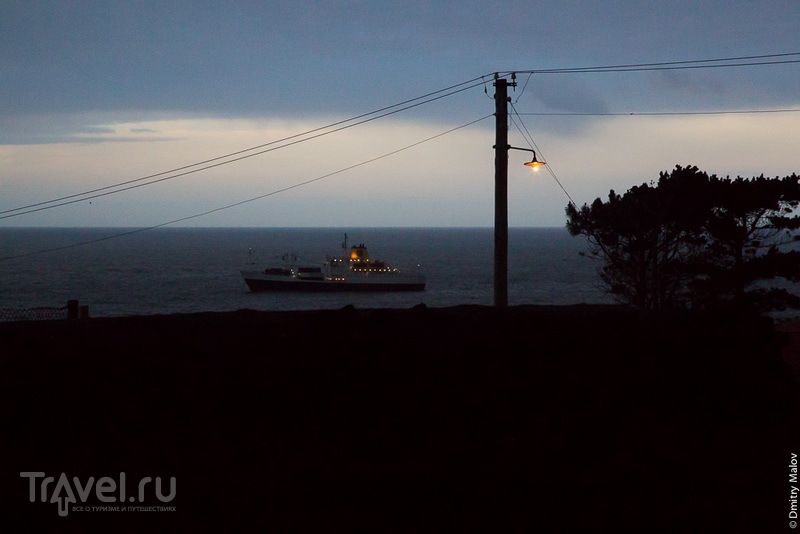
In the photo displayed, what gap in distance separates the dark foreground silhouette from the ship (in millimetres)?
74156

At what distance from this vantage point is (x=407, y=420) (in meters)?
7.84

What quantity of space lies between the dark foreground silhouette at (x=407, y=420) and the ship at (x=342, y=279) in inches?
2920

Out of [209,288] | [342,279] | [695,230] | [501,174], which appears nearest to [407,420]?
[501,174]

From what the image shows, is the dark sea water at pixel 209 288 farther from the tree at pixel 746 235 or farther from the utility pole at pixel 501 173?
the utility pole at pixel 501 173

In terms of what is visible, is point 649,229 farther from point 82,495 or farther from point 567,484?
point 82,495

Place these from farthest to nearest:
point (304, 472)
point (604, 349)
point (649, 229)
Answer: point (649, 229), point (604, 349), point (304, 472)

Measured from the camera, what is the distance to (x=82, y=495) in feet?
20.5

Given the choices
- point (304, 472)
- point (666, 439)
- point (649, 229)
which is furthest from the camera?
point (649, 229)

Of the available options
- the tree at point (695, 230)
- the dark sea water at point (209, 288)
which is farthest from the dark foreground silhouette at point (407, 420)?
the dark sea water at point (209, 288)

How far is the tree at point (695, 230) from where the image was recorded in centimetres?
2267

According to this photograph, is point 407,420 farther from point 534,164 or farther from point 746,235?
point 746,235

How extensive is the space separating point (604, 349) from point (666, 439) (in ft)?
5.26

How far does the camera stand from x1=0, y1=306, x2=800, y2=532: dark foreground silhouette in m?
6.56

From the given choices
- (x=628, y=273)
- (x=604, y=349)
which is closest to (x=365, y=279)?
(x=628, y=273)
